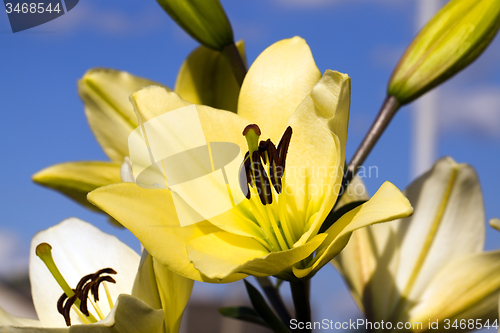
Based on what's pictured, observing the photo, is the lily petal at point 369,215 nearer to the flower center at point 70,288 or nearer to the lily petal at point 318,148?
the lily petal at point 318,148

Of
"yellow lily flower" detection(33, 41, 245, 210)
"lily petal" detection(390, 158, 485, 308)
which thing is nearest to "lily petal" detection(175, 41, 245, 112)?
"yellow lily flower" detection(33, 41, 245, 210)

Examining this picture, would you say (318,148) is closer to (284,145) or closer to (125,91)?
(284,145)

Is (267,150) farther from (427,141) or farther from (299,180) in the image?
(427,141)

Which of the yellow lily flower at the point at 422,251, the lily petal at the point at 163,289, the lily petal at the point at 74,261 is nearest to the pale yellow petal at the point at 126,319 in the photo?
the lily petal at the point at 163,289

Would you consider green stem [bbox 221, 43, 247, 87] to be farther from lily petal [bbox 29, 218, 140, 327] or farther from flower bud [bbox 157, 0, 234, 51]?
lily petal [bbox 29, 218, 140, 327]

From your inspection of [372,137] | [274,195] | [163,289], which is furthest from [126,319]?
[372,137]

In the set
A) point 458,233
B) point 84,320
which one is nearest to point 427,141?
point 458,233
